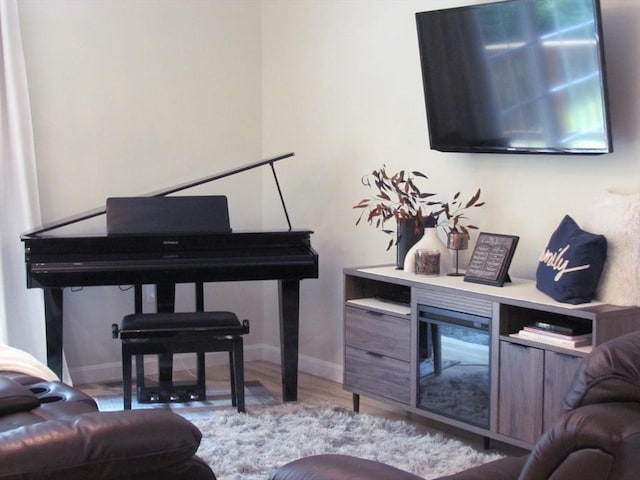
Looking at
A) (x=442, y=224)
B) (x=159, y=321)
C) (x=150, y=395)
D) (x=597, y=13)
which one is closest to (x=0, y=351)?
(x=159, y=321)

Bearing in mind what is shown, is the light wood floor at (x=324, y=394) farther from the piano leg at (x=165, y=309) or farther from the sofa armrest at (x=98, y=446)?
the sofa armrest at (x=98, y=446)

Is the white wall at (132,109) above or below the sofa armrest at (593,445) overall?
above

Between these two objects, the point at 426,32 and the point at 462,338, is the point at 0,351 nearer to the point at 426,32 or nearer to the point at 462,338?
the point at 462,338

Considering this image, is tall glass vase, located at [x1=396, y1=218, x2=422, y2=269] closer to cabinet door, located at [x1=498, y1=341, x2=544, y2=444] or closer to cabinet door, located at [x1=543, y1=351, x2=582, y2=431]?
cabinet door, located at [x1=498, y1=341, x2=544, y2=444]

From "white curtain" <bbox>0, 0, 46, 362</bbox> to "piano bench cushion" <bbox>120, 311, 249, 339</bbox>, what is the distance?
2.58ft

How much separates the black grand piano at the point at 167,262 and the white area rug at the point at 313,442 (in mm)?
481

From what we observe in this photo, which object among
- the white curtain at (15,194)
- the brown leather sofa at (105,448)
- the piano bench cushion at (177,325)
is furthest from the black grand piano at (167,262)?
the brown leather sofa at (105,448)

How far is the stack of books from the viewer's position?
11.3ft

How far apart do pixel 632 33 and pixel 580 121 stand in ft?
1.33

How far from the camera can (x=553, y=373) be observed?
11.4 ft

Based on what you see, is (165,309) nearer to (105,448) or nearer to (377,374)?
(377,374)

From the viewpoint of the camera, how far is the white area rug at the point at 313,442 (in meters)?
3.71

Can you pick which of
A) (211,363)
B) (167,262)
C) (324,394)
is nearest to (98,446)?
(167,262)

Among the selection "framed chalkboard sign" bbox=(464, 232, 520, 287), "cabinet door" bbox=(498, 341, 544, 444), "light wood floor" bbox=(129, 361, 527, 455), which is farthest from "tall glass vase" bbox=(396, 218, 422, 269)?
"cabinet door" bbox=(498, 341, 544, 444)
